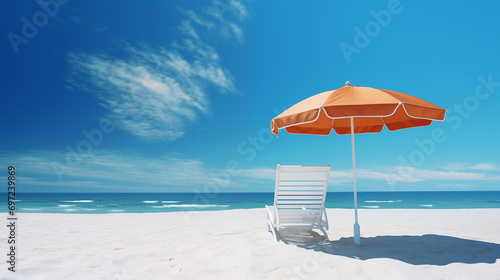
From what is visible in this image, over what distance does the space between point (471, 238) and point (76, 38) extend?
59.9 ft

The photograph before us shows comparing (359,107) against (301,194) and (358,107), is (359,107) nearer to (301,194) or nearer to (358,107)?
(358,107)

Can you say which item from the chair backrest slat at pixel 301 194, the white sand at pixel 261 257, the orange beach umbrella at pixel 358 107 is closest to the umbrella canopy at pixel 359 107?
the orange beach umbrella at pixel 358 107

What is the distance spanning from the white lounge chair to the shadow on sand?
27 centimetres

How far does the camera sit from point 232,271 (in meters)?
2.75

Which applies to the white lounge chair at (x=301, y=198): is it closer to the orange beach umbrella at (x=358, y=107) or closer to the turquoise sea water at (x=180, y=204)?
the orange beach umbrella at (x=358, y=107)

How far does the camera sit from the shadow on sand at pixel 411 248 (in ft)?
10.3

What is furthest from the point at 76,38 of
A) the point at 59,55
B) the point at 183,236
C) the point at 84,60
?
the point at 183,236

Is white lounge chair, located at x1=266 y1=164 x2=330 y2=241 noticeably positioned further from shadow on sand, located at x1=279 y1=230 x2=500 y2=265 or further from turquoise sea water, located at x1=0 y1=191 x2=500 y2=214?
turquoise sea water, located at x1=0 y1=191 x2=500 y2=214

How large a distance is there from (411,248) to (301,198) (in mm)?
1611

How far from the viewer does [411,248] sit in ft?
11.9

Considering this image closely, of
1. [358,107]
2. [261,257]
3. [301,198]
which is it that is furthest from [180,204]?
[358,107]

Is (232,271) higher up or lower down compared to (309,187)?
lower down

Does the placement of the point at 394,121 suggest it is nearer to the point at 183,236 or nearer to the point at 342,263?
the point at 342,263

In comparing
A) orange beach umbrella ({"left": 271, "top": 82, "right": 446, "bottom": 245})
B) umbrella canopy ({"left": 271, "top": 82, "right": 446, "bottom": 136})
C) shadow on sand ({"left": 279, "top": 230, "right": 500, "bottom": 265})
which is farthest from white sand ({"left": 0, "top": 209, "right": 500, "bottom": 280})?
umbrella canopy ({"left": 271, "top": 82, "right": 446, "bottom": 136})
